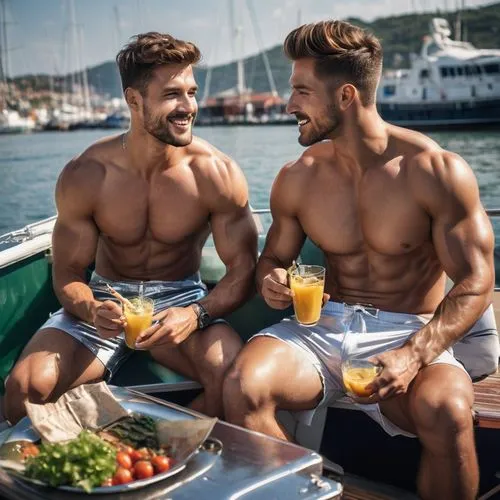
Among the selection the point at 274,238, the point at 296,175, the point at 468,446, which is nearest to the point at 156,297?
the point at 274,238

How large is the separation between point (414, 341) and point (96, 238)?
1.45m

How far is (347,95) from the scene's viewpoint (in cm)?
292

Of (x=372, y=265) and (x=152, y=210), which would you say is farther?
(x=152, y=210)

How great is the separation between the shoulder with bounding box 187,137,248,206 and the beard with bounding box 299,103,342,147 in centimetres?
43

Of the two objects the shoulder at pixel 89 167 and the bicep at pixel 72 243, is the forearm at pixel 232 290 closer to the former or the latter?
the bicep at pixel 72 243

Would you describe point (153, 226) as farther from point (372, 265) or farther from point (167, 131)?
point (372, 265)

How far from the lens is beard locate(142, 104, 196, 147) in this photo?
3.23 meters

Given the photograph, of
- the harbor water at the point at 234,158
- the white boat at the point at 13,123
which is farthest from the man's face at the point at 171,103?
the white boat at the point at 13,123

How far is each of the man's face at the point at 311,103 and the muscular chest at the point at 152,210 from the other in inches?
24.1

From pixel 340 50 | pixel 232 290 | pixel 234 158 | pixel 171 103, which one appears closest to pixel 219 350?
pixel 232 290

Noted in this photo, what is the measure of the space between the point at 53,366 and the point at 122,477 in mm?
1069

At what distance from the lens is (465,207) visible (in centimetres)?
275

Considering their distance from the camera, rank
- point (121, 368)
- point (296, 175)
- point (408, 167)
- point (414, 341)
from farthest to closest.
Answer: point (121, 368), point (296, 175), point (408, 167), point (414, 341)

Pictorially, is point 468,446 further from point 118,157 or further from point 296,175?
point 118,157
